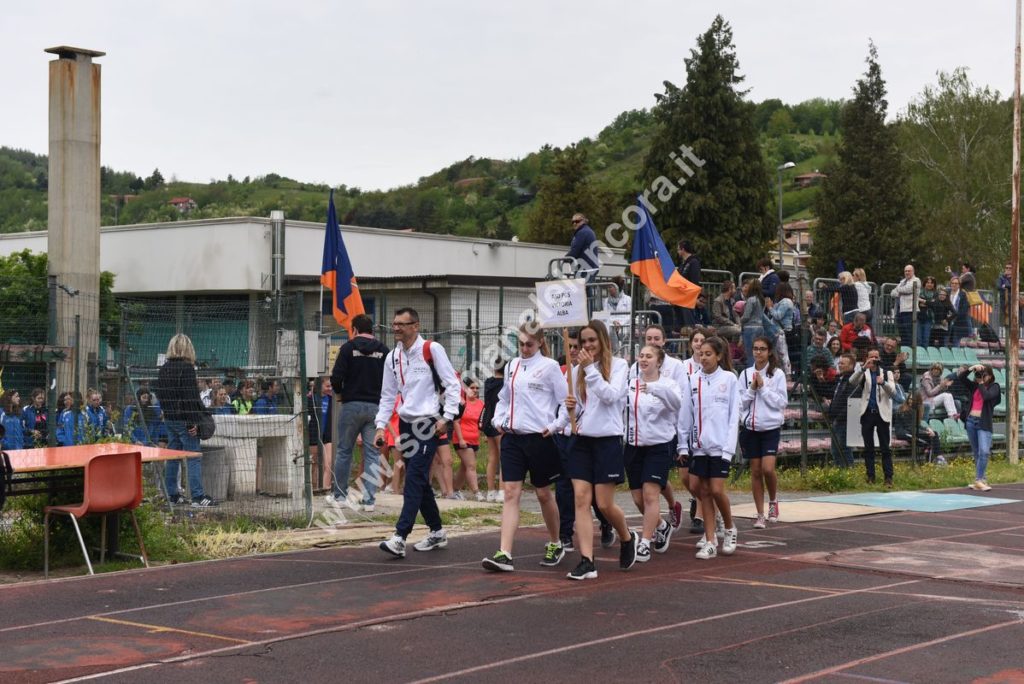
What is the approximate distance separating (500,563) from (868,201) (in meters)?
60.2

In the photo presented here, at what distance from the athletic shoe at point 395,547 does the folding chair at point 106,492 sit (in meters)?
2.04

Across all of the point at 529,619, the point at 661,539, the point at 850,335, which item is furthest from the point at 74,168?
the point at 529,619

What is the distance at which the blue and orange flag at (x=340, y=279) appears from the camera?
18.5 meters

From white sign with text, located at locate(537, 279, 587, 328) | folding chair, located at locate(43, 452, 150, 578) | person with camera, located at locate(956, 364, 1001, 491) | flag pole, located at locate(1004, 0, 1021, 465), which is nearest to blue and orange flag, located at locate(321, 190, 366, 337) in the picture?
folding chair, located at locate(43, 452, 150, 578)

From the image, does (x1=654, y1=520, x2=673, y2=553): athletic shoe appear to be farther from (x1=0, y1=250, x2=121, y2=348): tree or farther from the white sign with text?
(x1=0, y1=250, x2=121, y2=348): tree

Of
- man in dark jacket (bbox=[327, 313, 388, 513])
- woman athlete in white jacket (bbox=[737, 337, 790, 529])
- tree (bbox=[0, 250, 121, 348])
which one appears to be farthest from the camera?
tree (bbox=[0, 250, 121, 348])

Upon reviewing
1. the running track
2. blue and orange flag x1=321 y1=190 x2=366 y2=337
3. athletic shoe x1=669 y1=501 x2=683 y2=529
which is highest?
blue and orange flag x1=321 y1=190 x2=366 y2=337

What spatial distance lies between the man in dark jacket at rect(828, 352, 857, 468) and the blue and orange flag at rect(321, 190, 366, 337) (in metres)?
7.16

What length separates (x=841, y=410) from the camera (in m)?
18.5

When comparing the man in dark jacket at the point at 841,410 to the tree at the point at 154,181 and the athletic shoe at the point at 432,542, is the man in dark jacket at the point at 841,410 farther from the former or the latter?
the tree at the point at 154,181

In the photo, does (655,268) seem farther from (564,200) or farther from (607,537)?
(564,200)

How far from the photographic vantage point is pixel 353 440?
1359 cm

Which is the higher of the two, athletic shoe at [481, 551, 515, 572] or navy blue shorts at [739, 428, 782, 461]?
navy blue shorts at [739, 428, 782, 461]

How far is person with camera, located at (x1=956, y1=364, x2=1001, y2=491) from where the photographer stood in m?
18.2
